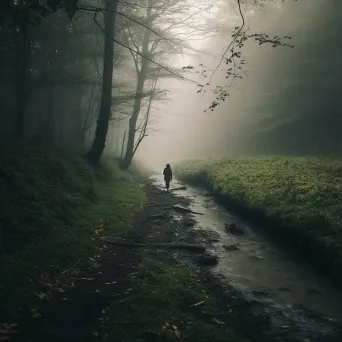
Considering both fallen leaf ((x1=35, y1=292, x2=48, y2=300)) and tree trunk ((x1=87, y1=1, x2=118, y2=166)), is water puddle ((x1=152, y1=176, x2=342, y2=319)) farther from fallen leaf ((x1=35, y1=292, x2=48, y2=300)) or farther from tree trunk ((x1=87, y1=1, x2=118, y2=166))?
tree trunk ((x1=87, y1=1, x2=118, y2=166))

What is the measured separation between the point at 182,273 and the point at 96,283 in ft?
6.99

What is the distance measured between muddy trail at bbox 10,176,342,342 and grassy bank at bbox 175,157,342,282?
1054 millimetres

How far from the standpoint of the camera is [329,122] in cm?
3338

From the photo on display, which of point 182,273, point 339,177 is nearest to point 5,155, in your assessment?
point 182,273

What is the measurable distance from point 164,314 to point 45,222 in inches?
187

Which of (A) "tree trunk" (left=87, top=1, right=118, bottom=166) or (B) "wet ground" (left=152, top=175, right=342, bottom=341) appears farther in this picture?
(A) "tree trunk" (left=87, top=1, right=118, bottom=166)

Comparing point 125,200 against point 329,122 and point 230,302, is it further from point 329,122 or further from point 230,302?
point 329,122

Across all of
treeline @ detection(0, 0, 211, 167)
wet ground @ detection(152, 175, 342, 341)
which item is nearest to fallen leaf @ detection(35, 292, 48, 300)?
wet ground @ detection(152, 175, 342, 341)

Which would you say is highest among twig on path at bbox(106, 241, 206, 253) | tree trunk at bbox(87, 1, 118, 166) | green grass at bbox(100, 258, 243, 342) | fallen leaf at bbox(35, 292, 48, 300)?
tree trunk at bbox(87, 1, 118, 166)

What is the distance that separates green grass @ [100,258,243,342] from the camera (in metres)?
5.55

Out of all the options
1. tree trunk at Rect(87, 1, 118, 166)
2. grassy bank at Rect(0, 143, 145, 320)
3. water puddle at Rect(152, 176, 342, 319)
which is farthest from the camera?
tree trunk at Rect(87, 1, 118, 166)

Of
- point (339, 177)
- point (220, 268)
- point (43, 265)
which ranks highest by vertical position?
point (339, 177)

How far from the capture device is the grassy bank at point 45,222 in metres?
6.89

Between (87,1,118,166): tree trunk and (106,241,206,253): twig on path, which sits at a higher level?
(87,1,118,166): tree trunk
